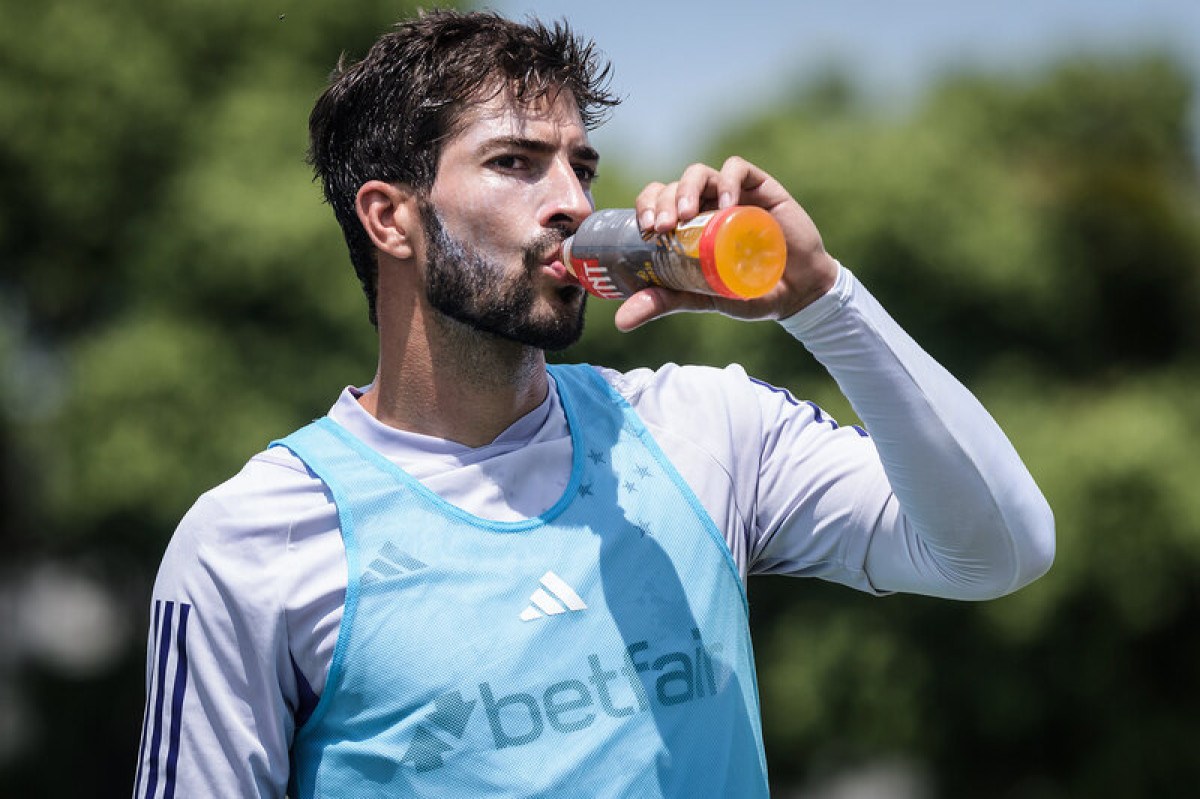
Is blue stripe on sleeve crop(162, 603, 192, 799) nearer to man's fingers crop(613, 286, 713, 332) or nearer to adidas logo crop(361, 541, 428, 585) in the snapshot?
adidas logo crop(361, 541, 428, 585)

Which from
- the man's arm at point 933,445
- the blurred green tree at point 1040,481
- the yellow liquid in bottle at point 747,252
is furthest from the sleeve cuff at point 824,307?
the blurred green tree at point 1040,481

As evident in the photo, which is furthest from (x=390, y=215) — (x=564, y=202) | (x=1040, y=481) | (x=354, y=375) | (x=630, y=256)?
(x=1040, y=481)

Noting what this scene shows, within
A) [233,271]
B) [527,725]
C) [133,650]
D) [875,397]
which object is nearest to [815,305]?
[875,397]

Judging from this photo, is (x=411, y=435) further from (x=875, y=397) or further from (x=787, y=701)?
(x=787, y=701)

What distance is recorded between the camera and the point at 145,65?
12055 mm

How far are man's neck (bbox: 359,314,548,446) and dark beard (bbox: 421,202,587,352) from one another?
0.04 meters

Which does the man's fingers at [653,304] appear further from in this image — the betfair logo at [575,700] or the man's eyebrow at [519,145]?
the betfair logo at [575,700]

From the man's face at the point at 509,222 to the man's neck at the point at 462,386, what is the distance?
0.16 ft

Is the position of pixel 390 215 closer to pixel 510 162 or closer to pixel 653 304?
pixel 510 162

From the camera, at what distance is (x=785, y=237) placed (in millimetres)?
1992

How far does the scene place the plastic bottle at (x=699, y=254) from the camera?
1809mm

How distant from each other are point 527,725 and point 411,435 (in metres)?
0.51

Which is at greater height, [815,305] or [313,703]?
[815,305]

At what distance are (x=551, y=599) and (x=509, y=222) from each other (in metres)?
0.61
